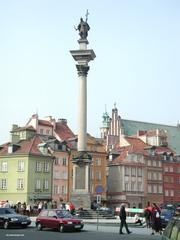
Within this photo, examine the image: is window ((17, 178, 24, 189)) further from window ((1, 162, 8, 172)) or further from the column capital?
the column capital

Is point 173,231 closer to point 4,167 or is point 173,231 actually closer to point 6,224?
point 6,224

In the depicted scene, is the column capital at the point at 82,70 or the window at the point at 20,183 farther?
the window at the point at 20,183

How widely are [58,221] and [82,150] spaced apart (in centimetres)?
1699

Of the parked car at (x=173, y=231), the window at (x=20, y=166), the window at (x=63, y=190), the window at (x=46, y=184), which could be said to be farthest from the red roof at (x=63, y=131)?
the parked car at (x=173, y=231)

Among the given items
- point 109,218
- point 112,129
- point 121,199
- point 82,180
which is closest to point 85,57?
point 82,180

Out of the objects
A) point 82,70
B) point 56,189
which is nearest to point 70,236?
point 82,70

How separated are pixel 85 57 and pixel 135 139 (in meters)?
56.8

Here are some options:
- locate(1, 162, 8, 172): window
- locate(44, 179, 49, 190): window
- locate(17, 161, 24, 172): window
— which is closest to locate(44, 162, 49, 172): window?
locate(44, 179, 49, 190): window

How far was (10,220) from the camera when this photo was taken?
29.3 meters

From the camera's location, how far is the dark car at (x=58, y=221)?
92.0ft

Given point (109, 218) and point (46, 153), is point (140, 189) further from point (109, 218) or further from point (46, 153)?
point (109, 218)

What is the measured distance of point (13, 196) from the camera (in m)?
79.1

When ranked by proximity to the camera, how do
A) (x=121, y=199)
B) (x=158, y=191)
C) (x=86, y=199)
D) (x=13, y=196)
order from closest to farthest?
(x=86, y=199), (x=13, y=196), (x=121, y=199), (x=158, y=191)

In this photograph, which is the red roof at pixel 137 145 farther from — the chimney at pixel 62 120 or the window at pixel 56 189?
the window at pixel 56 189
